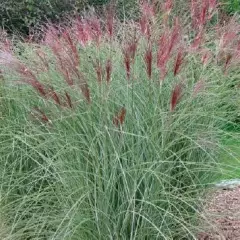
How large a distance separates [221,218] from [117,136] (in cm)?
117

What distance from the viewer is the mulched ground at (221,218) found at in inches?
Result: 183

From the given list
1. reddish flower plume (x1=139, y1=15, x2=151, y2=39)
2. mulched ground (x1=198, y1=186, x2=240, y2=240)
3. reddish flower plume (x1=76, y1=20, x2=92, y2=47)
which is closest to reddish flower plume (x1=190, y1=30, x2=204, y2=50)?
reddish flower plume (x1=139, y1=15, x2=151, y2=39)

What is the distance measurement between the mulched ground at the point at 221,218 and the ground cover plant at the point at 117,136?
12 centimetres

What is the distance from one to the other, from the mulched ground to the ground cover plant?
0.39 feet

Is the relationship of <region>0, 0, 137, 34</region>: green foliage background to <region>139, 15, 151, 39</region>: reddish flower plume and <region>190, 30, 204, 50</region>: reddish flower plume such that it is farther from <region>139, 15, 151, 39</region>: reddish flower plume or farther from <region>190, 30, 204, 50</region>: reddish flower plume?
<region>139, 15, 151, 39</region>: reddish flower plume

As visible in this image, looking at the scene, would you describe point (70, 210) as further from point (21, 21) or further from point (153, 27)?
point (21, 21)

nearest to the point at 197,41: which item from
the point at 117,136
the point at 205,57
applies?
the point at 205,57

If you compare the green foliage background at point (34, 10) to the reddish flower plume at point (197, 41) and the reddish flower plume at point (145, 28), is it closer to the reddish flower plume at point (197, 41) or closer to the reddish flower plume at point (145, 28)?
the reddish flower plume at point (197, 41)

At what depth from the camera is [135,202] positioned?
14.4 ft

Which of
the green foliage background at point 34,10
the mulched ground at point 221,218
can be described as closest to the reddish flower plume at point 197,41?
the mulched ground at point 221,218

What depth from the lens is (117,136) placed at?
4.35 meters

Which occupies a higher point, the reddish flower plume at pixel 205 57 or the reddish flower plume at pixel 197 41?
the reddish flower plume at pixel 197 41

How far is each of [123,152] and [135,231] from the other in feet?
1.75

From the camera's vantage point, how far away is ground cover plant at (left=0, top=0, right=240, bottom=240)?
431 centimetres
